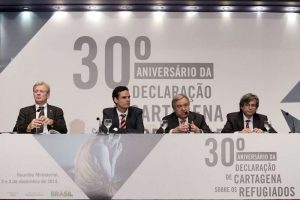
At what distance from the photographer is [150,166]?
163 inches

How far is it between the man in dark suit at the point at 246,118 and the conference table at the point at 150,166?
1.29 metres

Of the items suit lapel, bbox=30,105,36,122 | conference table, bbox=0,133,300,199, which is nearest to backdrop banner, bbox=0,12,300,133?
suit lapel, bbox=30,105,36,122

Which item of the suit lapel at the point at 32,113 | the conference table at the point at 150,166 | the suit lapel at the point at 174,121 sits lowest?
the conference table at the point at 150,166

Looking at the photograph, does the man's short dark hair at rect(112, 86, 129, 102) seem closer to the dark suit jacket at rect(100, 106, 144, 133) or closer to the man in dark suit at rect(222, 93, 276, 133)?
the dark suit jacket at rect(100, 106, 144, 133)

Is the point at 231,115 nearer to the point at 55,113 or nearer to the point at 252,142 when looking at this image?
the point at 252,142

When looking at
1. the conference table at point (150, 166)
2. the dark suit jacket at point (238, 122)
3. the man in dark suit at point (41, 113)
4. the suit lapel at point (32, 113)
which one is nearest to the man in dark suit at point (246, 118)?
the dark suit jacket at point (238, 122)

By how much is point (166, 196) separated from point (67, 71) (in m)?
3.23

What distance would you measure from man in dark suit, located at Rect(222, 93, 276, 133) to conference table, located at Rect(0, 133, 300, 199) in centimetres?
129

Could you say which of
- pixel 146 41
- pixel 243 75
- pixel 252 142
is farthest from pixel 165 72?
pixel 252 142

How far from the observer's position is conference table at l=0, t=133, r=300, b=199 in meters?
4.12

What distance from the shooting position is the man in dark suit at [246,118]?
5492 millimetres

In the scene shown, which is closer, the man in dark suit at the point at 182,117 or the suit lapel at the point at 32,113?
the man in dark suit at the point at 182,117

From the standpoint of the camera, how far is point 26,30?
6898 millimetres

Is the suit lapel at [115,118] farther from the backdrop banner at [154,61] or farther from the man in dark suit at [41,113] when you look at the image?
the backdrop banner at [154,61]
